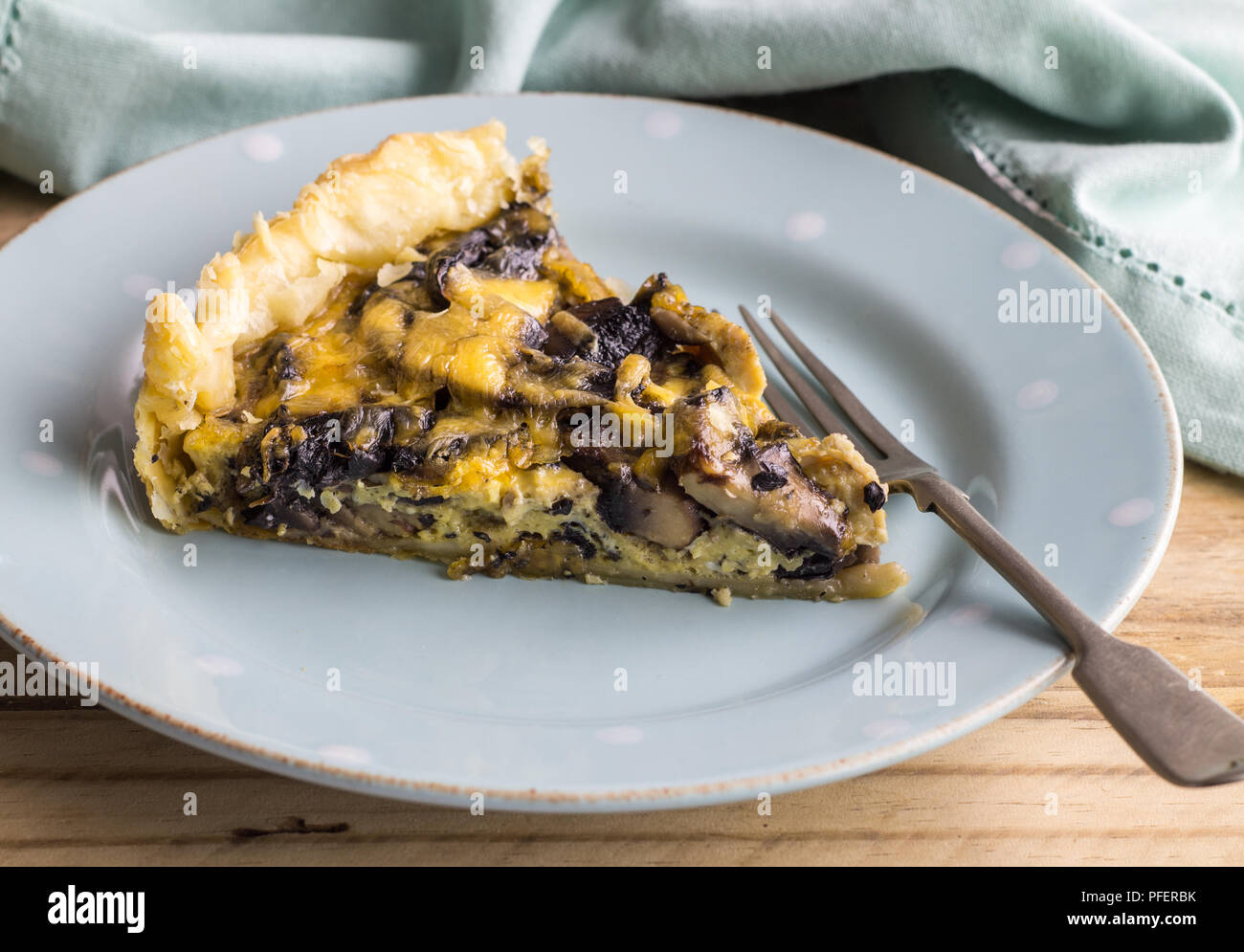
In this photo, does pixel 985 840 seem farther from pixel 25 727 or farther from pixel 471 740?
pixel 25 727

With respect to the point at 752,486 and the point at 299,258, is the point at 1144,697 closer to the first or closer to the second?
the point at 752,486

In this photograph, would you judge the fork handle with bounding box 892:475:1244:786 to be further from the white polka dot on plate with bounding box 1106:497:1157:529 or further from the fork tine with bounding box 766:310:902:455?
the fork tine with bounding box 766:310:902:455

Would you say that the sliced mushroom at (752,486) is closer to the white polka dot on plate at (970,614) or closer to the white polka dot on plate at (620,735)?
the white polka dot on plate at (970,614)

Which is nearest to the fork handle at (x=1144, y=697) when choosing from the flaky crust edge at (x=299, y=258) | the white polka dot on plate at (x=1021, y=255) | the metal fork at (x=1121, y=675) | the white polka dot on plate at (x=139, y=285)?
the metal fork at (x=1121, y=675)

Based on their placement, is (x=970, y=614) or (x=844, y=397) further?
(x=844, y=397)

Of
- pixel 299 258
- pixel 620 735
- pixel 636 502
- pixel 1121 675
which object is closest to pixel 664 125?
pixel 299 258
